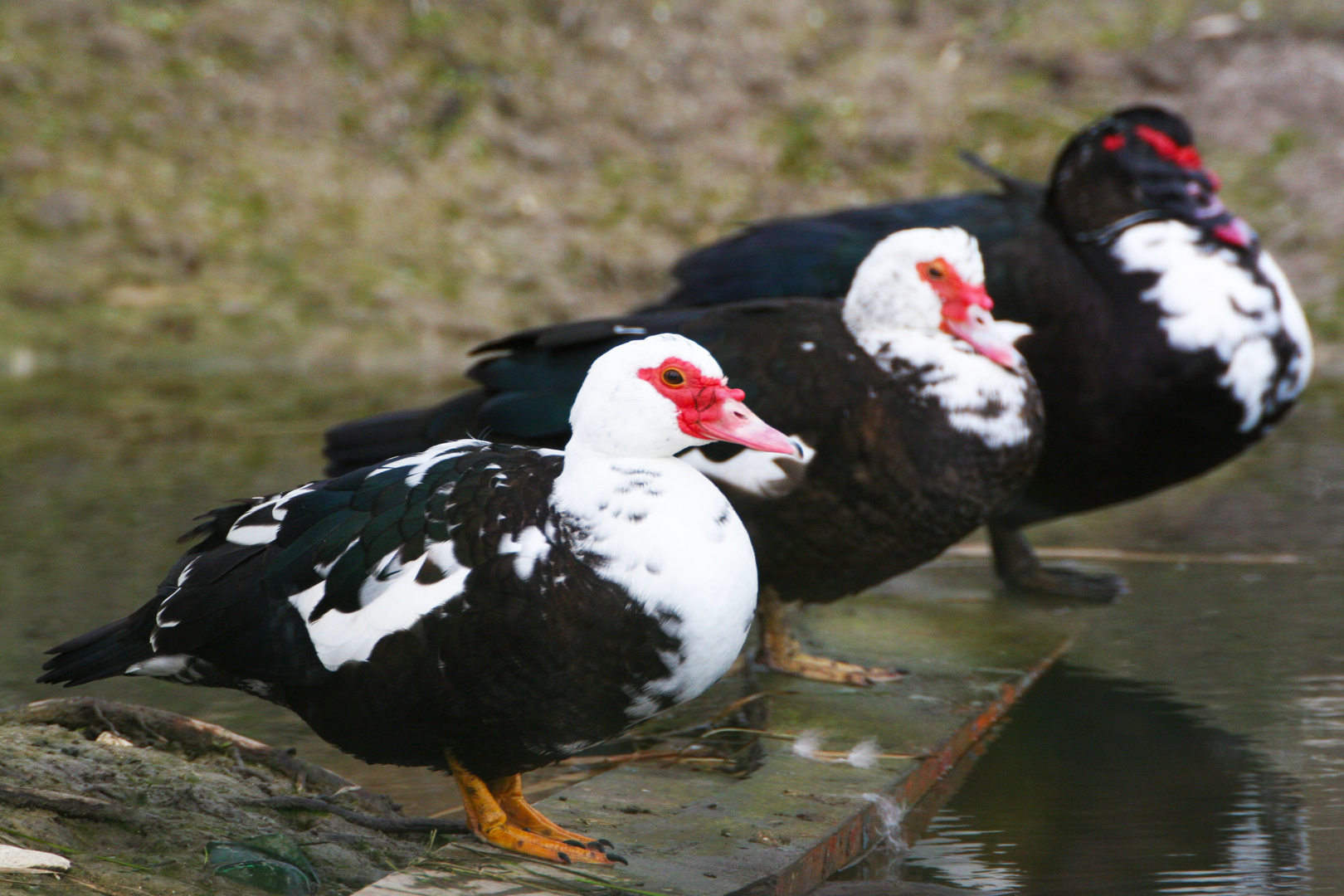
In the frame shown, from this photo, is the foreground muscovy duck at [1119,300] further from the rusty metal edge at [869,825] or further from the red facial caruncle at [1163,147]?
the rusty metal edge at [869,825]

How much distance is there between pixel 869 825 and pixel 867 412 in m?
0.93

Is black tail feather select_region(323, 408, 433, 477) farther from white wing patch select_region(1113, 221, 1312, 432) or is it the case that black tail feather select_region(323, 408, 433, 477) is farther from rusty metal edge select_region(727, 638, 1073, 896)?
white wing patch select_region(1113, 221, 1312, 432)

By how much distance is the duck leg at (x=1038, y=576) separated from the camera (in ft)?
14.3

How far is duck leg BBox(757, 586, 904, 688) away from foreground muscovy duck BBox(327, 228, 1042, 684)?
1.2 inches

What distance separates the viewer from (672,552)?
7.88 feet

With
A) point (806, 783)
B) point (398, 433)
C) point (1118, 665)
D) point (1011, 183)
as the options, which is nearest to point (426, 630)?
point (806, 783)

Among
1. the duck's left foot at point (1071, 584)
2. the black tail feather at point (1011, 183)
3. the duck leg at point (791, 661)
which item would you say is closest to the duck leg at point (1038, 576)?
the duck's left foot at point (1071, 584)

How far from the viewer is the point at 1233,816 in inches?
114

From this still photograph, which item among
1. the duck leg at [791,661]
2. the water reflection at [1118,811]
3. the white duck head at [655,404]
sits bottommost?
the water reflection at [1118,811]

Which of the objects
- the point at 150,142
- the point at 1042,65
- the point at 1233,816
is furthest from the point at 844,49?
the point at 1233,816

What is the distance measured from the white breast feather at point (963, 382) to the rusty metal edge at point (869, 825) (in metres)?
0.64

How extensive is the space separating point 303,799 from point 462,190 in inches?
316

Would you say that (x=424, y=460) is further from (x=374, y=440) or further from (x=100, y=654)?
(x=374, y=440)

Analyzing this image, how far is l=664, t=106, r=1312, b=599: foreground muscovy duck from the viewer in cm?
404
